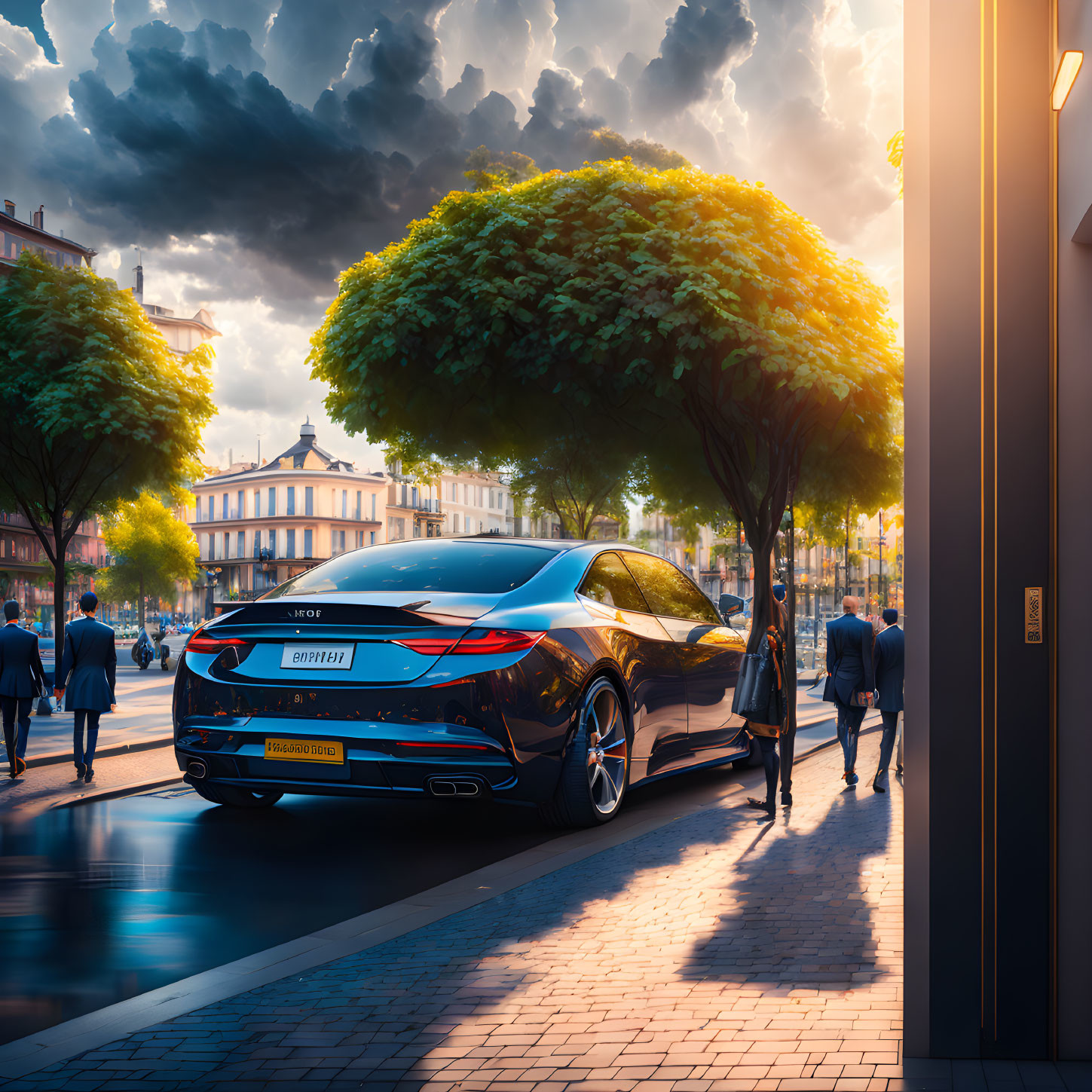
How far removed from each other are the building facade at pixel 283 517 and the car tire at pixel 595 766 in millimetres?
99527

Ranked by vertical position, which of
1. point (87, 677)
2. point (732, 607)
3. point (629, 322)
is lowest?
point (87, 677)

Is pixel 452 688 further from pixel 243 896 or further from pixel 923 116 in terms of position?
pixel 923 116

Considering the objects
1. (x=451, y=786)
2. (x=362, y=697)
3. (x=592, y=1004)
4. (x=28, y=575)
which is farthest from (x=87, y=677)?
(x=28, y=575)

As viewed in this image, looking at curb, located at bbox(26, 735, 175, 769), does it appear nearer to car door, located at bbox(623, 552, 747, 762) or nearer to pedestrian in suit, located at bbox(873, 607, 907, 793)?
car door, located at bbox(623, 552, 747, 762)

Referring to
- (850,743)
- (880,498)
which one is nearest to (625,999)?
(850,743)

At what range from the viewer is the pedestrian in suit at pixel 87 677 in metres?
9.66

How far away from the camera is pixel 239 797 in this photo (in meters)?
7.99

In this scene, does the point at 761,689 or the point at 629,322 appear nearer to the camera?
the point at 761,689

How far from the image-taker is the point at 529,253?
14.1 m

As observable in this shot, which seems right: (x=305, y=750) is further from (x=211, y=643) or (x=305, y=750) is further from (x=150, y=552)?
(x=150, y=552)

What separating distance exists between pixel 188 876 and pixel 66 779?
164 inches

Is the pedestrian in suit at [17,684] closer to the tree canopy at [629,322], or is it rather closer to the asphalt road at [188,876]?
the asphalt road at [188,876]

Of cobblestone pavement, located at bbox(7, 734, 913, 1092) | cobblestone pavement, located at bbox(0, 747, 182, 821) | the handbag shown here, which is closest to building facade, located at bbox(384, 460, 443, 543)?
cobblestone pavement, located at bbox(0, 747, 182, 821)

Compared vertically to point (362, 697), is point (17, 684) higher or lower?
lower
